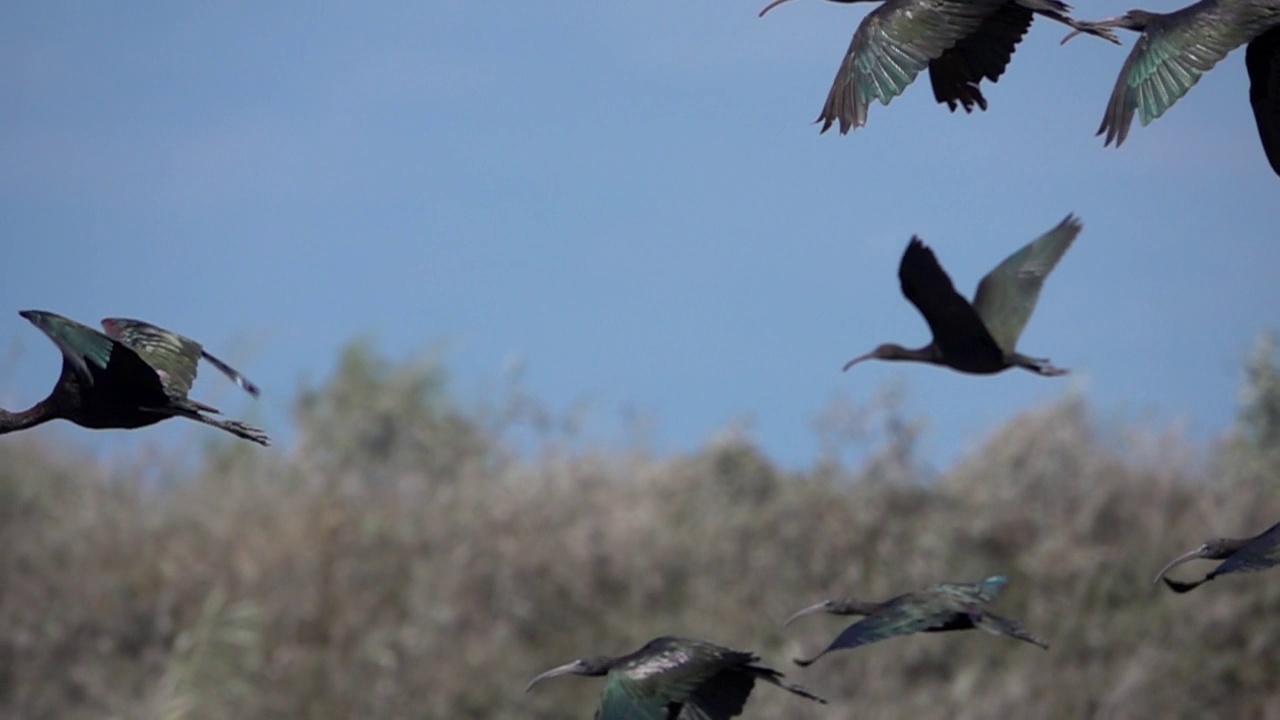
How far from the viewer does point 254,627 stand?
40.2ft

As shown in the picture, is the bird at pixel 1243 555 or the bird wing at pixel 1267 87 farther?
the bird wing at pixel 1267 87

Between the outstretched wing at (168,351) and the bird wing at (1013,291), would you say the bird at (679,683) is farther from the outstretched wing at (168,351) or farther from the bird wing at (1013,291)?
the bird wing at (1013,291)

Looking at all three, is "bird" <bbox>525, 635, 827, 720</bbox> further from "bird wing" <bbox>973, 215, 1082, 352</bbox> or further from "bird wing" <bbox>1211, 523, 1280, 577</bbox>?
"bird wing" <bbox>973, 215, 1082, 352</bbox>

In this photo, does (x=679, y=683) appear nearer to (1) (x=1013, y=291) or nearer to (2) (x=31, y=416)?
(2) (x=31, y=416)

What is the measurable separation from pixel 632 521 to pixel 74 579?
12.4 feet

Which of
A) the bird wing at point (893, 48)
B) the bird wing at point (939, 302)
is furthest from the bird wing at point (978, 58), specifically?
the bird wing at point (939, 302)

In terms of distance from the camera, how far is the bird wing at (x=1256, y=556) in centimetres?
373

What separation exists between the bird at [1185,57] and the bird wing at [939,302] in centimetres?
85

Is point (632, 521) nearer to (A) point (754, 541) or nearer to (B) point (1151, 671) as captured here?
(A) point (754, 541)

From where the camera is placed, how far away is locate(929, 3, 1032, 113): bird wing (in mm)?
4391

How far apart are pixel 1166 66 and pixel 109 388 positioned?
2.38 meters

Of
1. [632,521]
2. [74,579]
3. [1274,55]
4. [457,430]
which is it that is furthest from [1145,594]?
[1274,55]

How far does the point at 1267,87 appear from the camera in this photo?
4.20m

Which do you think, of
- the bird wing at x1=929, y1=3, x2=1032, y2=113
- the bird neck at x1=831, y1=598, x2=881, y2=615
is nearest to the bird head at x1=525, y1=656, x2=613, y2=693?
the bird neck at x1=831, y1=598, x2=881, y2=615
